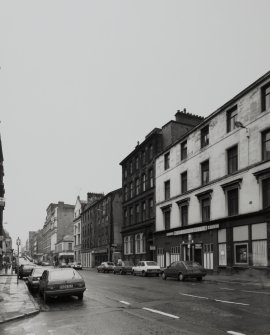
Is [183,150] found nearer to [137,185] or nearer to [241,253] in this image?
[241,253]

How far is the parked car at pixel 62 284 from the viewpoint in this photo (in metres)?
17.5

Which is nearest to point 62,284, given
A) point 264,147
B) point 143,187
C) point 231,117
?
point 264,147

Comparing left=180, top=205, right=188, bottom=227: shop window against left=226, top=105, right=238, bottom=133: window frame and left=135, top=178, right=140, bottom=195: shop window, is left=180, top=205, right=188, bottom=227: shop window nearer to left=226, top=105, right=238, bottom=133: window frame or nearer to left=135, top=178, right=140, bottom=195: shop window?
Answer: left=226, top=105, right=238, bottom=133: window frame

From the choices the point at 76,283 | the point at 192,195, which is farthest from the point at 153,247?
the point at 76,283

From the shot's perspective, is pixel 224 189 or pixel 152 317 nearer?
pixel 152 317

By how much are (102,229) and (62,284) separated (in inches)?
2392

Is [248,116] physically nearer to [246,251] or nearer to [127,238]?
[246,251]

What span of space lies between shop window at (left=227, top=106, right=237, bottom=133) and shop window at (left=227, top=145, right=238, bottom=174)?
5.63 feet

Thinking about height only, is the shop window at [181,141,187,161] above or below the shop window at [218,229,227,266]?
above

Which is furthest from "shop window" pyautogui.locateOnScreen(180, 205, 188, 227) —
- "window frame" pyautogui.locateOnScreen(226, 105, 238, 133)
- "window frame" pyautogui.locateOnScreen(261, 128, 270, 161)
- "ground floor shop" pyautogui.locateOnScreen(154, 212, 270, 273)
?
"window frame" pyautogui.locateOnScreen(261, 128, 270, 161)

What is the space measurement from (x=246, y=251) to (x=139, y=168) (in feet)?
88.8

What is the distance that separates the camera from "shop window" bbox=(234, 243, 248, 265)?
32125 mm

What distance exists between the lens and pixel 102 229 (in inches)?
3071

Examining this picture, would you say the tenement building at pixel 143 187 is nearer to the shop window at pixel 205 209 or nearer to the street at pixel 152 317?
the shop window at pixel 205 209
